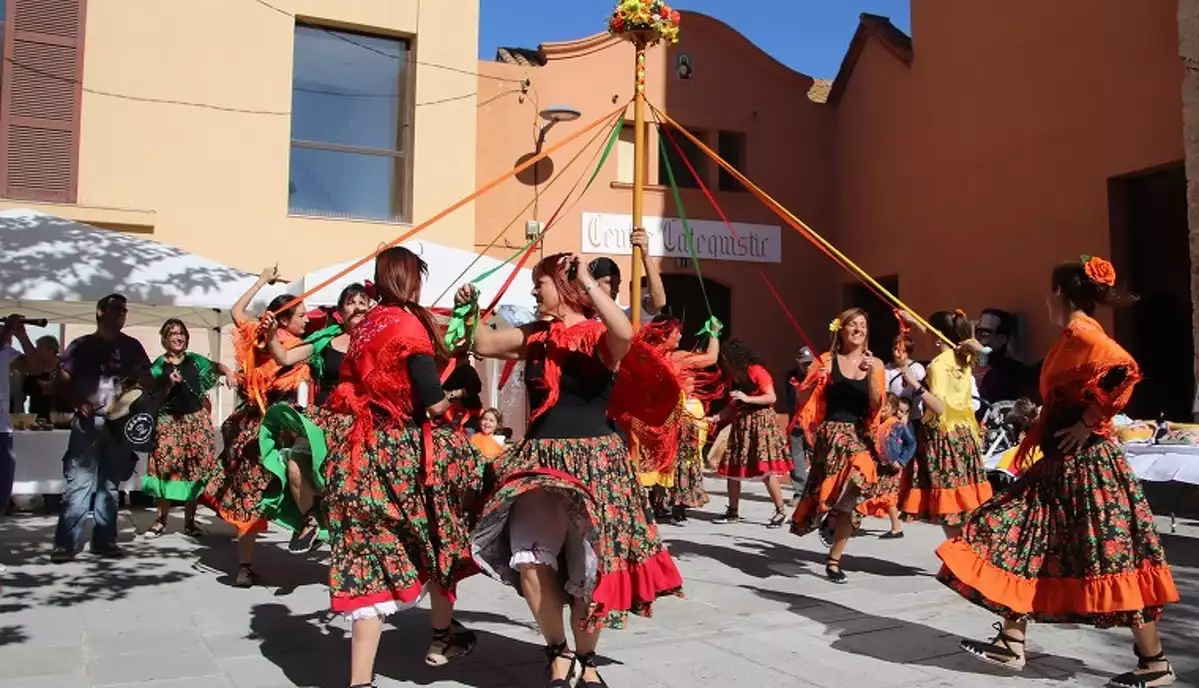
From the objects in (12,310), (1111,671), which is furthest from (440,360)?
(12,310)

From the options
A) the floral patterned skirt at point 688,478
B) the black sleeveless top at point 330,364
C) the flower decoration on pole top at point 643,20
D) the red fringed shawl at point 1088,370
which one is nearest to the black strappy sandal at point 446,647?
the black sleeveless top at point 330,364

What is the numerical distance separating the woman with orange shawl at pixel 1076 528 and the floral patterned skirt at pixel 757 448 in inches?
170

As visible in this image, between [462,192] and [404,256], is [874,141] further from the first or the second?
[404,256]

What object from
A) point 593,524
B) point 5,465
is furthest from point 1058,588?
point 5,465

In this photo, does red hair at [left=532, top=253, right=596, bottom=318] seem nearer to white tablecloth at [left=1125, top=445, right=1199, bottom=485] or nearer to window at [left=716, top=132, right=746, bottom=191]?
white tablecloth at [left=1125, top=445, right=1199, bottom=485]

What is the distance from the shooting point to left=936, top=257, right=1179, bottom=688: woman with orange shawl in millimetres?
4023

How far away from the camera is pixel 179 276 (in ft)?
27.9

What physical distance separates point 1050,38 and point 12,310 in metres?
11.6

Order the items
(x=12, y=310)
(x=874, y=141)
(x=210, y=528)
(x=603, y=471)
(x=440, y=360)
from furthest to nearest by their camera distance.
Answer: (x=874, y=141), (x=12, y=310), (x=210, y=528), (x=440, y=360), (x=603, y=471)

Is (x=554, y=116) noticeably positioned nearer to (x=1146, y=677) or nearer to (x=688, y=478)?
(x=688, y=478)

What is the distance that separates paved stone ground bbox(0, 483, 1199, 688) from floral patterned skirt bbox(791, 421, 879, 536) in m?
0.46

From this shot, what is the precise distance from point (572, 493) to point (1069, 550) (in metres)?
2.17

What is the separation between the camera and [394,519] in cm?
376

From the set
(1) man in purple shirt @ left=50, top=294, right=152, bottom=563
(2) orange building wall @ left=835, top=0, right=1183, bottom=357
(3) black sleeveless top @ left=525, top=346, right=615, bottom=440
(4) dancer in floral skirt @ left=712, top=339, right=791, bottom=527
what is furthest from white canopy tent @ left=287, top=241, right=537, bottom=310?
(2) orange building wall @ left=835, top=0, right=1183, bottom=357
